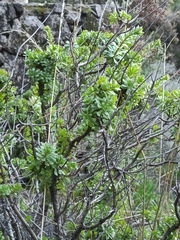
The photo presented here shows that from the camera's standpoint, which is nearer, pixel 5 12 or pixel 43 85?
pixel 43 85

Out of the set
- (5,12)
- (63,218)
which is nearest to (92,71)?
(63,218)

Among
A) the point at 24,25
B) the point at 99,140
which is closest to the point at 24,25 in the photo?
the point at 24,25

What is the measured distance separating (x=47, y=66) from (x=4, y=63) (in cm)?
309

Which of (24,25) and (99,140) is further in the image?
(24,25)

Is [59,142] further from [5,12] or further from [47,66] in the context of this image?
[5,12]

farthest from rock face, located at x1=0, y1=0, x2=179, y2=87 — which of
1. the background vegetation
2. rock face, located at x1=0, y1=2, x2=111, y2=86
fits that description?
the background vegetation

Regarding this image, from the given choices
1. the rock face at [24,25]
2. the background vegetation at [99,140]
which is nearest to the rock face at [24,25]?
the rock face at [24,25]

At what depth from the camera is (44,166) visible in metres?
1.33

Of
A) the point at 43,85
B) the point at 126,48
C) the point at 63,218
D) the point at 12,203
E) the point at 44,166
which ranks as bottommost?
the point at 63,218

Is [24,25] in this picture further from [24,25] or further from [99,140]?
[99,140]

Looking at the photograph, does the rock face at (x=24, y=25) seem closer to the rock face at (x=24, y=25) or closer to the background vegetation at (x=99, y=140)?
the rock face at (x=24, y=25)

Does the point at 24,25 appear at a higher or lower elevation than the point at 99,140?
higher

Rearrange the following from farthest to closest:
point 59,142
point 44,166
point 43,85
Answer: point 43,85
point 59,142
point 44,166

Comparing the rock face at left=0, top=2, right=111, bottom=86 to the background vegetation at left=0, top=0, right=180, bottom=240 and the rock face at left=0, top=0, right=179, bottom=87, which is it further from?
the background vegetation at left=0, top=0, right=180, bottom=240
